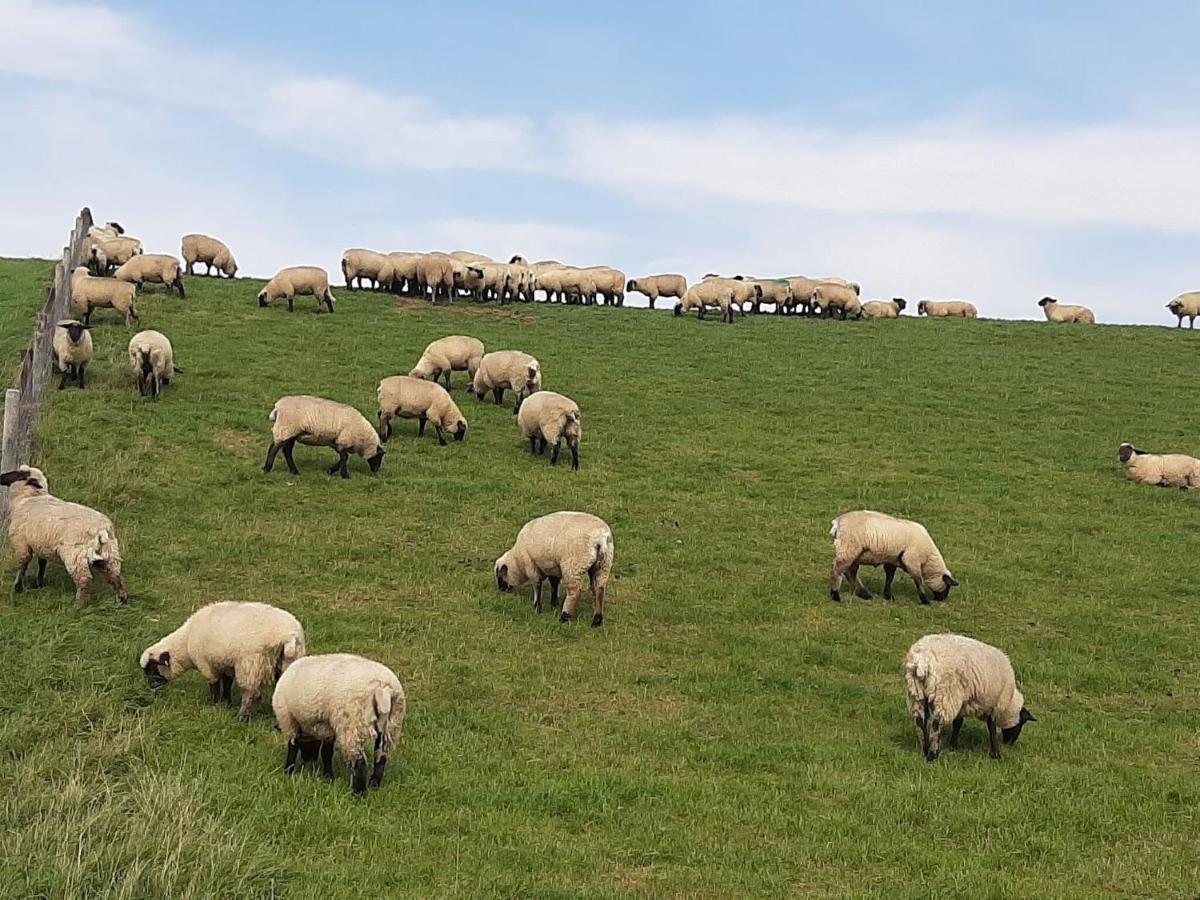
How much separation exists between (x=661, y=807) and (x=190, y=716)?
4.27 meters

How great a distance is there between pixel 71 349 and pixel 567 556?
14134 millimetres

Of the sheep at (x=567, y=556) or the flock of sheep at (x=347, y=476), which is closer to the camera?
the flock of sheep at (x=347, y=476)

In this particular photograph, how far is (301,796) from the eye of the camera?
825 cm

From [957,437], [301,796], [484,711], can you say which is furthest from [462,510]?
[957,437]

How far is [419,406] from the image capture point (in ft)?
71.3

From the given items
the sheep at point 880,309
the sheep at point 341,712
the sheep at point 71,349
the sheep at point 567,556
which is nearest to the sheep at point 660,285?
the sheep at point 880,309

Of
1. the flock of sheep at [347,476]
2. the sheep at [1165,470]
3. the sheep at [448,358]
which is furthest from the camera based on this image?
the sheep at [448,358]

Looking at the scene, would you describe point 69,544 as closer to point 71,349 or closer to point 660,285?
point 71,349

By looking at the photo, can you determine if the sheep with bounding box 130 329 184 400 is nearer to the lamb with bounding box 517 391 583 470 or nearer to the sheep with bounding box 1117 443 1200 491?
the lamb with bounding box 517 391 583 470

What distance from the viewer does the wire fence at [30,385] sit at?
14742 millimetres

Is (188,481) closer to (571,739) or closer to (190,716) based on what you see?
(190,716)

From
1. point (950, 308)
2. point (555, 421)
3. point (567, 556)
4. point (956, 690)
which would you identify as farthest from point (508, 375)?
point (950, 308)

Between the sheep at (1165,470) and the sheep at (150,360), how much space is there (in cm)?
1980

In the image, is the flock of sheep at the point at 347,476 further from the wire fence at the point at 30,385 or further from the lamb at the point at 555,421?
the wire fence at the point at 30,385
